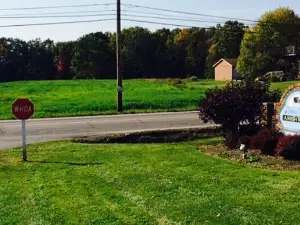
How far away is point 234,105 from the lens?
577 inches

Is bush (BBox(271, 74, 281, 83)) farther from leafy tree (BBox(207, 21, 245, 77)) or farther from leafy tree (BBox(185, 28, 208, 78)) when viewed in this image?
leafy tree (BBox(185, 28, 208, 78))

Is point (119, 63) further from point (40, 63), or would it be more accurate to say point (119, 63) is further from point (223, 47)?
point (40, 63)

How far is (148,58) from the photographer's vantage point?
335 ft

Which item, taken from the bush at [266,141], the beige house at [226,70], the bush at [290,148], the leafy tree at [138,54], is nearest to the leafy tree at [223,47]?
the beige house at [226,70]

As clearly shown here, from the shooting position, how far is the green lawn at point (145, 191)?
24.5ft

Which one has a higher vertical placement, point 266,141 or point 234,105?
point 234,105

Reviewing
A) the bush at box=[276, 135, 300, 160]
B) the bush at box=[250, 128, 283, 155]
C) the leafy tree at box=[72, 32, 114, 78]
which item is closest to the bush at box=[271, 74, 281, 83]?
the bush at box=[250, 128, 283, 155]

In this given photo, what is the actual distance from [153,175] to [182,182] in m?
0.96

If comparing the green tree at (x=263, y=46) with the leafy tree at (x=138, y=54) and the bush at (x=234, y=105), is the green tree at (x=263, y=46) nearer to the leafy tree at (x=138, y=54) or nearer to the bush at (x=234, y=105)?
the leafy tree at (x=138, y=54)

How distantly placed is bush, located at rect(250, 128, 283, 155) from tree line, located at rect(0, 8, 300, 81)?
72736 mm

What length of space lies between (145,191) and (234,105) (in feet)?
20.8

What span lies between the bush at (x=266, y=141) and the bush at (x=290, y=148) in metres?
0.47

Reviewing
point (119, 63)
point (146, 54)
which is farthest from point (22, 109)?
point (146, 54)

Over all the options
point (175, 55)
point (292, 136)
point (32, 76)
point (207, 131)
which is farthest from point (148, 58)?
point (292, 136)
